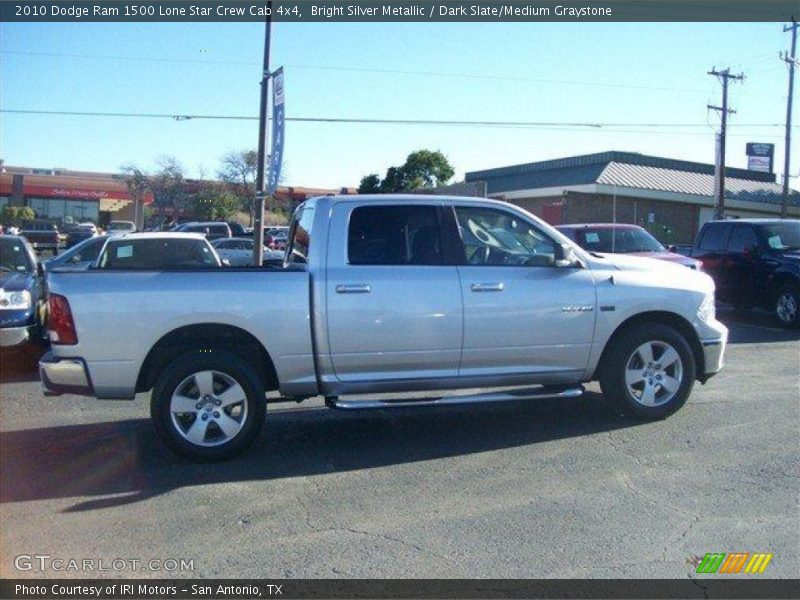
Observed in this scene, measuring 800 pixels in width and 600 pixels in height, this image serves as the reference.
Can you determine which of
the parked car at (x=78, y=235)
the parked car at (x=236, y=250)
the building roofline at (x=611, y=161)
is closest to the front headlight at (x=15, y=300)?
the parked car at (x=236, y=250)

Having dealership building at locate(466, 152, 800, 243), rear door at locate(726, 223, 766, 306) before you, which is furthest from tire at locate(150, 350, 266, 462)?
dealership building at locate(466, 152, 800, 243)

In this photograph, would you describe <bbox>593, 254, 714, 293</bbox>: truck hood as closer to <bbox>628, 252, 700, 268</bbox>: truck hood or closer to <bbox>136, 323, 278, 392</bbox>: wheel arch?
<bbox>136, 323, 278, 392</bbox>: wheel arch

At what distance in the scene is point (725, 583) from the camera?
13.1 ft

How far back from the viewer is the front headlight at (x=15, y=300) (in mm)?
9102

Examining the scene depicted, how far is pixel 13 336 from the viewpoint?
356 inches

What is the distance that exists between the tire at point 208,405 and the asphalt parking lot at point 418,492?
6.8 inches

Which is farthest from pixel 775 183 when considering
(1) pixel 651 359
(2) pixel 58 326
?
(2) pixel 58 326

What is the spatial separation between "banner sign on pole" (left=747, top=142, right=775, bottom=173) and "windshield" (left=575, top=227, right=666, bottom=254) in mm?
35699

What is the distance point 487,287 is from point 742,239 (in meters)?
9.85

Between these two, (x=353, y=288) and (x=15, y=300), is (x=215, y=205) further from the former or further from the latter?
(x=353, y=288)

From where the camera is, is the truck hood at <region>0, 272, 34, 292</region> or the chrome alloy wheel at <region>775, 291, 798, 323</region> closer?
the truck hood at <region>0, 272, 34, 292</region>

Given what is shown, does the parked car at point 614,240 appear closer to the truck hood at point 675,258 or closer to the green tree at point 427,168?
the truck hood at point 675,258

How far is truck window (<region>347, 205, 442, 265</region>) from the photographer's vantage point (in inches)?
246

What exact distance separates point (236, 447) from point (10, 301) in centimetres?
483
